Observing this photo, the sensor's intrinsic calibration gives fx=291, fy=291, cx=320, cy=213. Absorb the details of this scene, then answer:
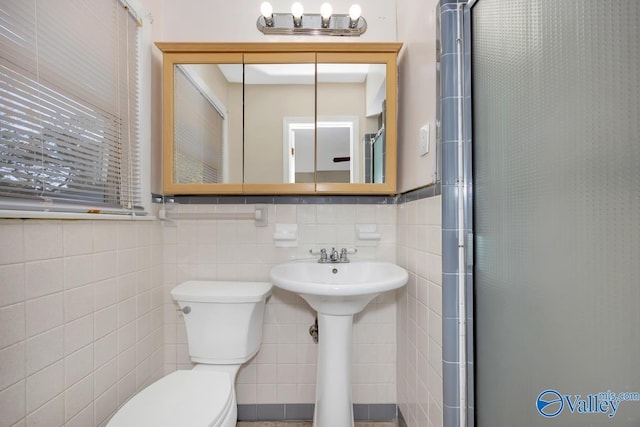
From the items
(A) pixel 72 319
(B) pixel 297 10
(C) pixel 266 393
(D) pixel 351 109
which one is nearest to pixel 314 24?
(B) pixel 297 10

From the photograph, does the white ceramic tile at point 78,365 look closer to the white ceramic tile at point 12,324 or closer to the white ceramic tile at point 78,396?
the white ceramic tile at point 78,396

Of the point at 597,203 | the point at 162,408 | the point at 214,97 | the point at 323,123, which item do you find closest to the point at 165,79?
the point at 214,97

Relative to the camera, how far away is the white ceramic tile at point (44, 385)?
2.71 feet

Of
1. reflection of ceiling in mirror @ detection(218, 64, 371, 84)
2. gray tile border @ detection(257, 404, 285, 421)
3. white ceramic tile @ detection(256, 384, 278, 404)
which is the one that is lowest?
gray tile border @ detection(257, 404, 285, 421)

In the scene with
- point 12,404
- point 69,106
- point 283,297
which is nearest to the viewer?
point 12,404

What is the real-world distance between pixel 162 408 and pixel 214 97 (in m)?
1.35

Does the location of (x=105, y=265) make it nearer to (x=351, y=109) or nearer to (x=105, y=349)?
(x=105, y=349)

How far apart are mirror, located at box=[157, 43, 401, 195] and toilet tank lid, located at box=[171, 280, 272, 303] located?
47cm

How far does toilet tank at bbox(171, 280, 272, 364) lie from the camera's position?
1.33 metres

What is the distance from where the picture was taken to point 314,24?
59.9 inches

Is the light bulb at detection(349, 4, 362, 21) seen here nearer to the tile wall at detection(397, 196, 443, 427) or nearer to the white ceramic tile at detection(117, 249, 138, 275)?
the tile wall at detection(397, 196, 443, 427)

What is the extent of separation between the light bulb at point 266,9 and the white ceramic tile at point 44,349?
5.23 feet

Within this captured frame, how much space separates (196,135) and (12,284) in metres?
0.94

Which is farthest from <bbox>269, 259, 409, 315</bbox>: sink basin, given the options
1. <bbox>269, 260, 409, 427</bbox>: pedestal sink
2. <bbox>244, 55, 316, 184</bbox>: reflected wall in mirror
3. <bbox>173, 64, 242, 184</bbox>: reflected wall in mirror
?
<bbox>173, 64, 242, 184</bbox>: reflected wall in mirror
